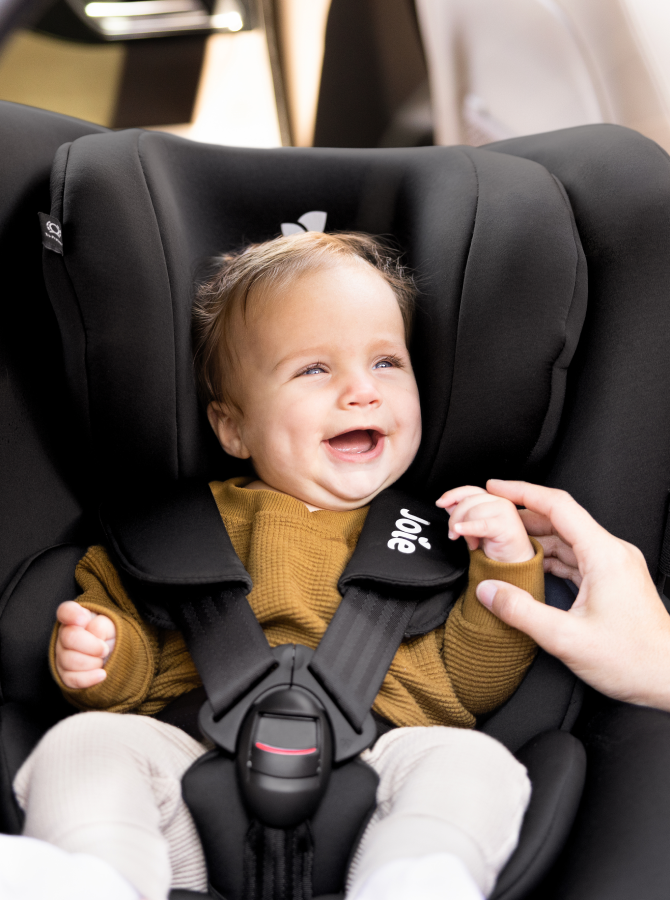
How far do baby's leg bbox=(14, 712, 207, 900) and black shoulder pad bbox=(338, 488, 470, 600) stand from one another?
0.29 metres

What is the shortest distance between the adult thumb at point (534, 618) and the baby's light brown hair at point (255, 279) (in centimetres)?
45

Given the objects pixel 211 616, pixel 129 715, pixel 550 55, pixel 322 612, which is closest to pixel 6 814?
pixel 129 715

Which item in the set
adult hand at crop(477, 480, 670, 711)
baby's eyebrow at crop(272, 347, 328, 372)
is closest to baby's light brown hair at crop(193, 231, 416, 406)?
baby's eyebrow at crop(272, 347, 328, 372)

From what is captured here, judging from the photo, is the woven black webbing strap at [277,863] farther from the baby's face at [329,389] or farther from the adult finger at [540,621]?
the baby's face at [329,389]

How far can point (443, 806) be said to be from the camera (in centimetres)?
71

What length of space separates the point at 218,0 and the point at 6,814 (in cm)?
219

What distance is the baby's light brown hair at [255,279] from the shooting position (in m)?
1.08

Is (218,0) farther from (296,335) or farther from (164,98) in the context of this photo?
(296,335)

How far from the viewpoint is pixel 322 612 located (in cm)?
93

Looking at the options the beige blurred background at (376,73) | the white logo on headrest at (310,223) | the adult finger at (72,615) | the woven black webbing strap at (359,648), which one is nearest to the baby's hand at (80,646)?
the adult finger at (72,615)

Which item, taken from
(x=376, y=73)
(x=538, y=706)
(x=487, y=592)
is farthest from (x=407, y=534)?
(x=376, y=73)

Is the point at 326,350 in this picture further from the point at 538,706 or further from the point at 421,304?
the point at 538,706

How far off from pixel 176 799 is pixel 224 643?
165 millimetres

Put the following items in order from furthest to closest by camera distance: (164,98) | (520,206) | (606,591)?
(164,98) → (520,206) → (606,591)
